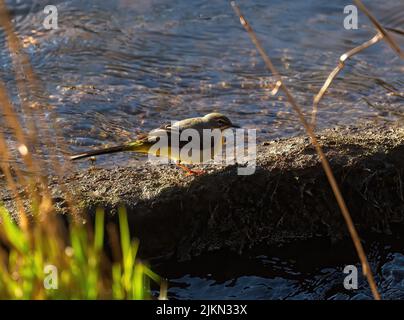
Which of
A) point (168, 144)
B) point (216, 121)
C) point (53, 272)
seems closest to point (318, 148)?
point (53, 272)

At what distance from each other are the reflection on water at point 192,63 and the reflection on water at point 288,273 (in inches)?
118

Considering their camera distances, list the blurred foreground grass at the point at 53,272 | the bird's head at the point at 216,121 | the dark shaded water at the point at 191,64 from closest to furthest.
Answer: the blurred foreground grass at the point at 53,272 → the bird's head at the point at 216,121 → the dark shaded water at the point at 191,64

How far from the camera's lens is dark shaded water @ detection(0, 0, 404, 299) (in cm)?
984

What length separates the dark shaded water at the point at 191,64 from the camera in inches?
388

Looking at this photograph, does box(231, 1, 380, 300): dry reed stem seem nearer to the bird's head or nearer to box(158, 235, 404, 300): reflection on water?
box(158, 235, 404, 300): reflection on water

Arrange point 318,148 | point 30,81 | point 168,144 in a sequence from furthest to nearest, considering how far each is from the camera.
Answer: point 168,144
point 30,81
point 318,148

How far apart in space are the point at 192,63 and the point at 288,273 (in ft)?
18.5

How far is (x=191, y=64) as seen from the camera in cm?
1135

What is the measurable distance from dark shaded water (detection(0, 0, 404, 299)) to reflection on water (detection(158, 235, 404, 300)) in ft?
8.36

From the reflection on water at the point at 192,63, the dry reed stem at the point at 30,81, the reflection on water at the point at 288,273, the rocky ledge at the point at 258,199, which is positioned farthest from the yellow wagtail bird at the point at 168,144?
the reflection on water at the point at 192,63

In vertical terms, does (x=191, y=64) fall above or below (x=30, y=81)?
above

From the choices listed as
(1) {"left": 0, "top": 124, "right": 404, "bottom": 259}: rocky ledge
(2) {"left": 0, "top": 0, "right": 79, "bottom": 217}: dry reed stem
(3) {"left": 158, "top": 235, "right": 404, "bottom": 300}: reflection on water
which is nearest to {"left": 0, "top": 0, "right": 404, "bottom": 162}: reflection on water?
(2) {"left": 0, "top": 0, "right": 79, "bottom": 217}: dry reed stem

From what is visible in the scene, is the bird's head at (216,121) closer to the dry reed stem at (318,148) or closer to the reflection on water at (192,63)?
the reflection on water at (192,63)

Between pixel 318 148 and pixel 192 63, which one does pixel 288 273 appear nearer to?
pixel 318 148
